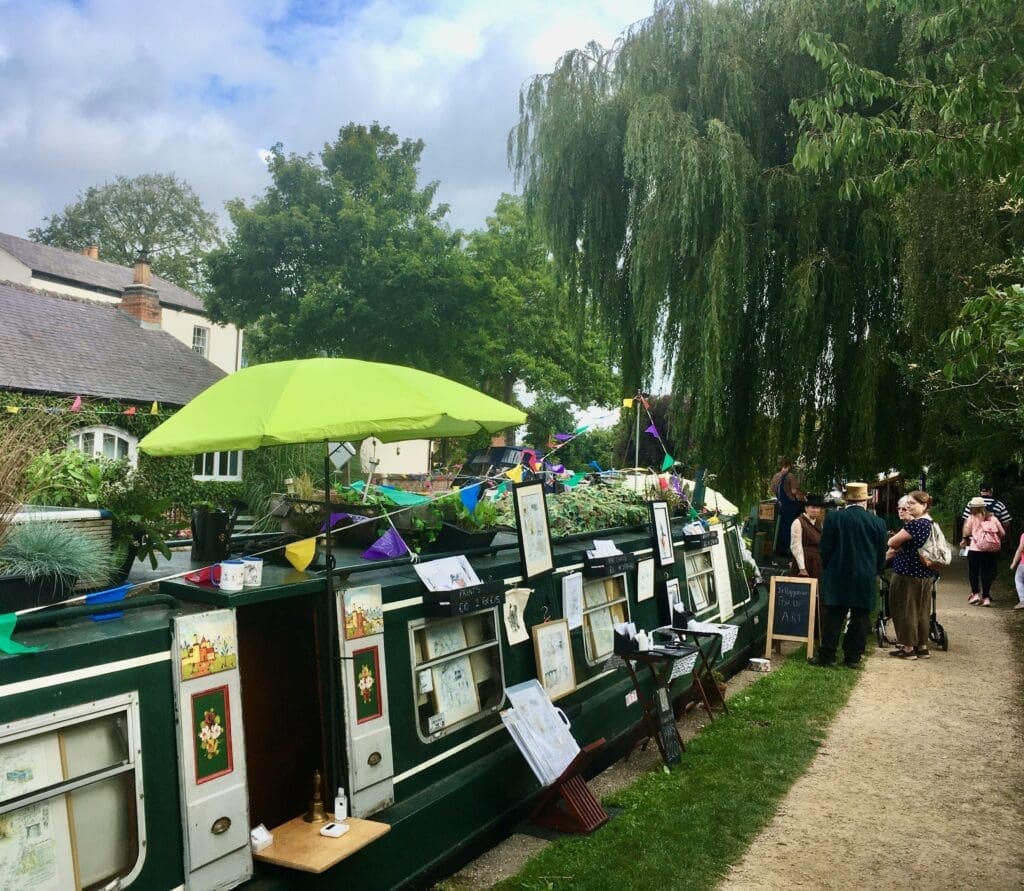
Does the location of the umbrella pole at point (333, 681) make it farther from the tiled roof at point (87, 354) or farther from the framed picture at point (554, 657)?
the tiled roof at point (87, 354)

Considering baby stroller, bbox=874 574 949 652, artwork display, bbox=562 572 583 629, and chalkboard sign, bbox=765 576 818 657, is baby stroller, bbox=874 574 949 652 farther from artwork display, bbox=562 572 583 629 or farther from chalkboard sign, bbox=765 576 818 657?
artwork display, bbox=562 572 583 629

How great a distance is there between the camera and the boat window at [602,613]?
19.3 feet

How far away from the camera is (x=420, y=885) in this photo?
4023 mm

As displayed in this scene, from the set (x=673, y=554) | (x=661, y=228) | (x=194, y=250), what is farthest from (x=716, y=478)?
(x=194, y=250)

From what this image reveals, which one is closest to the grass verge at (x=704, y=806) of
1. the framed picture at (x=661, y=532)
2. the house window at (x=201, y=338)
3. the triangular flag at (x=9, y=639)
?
the framed picture at (x=661, y=532)

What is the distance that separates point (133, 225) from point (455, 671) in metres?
49.8

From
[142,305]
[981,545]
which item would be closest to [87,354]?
[142,305]

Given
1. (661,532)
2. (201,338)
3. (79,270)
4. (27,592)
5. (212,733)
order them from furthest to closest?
(201,338), (79,270), (661,532), (212,733), (27,592)

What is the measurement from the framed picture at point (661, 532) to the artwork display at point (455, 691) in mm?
2599

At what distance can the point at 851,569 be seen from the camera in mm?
8609

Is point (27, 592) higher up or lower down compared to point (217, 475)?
lower down

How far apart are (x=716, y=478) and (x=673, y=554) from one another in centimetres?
571

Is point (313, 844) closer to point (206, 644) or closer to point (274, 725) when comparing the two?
point (274, 725)

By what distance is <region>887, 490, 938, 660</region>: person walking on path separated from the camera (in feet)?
29.0
